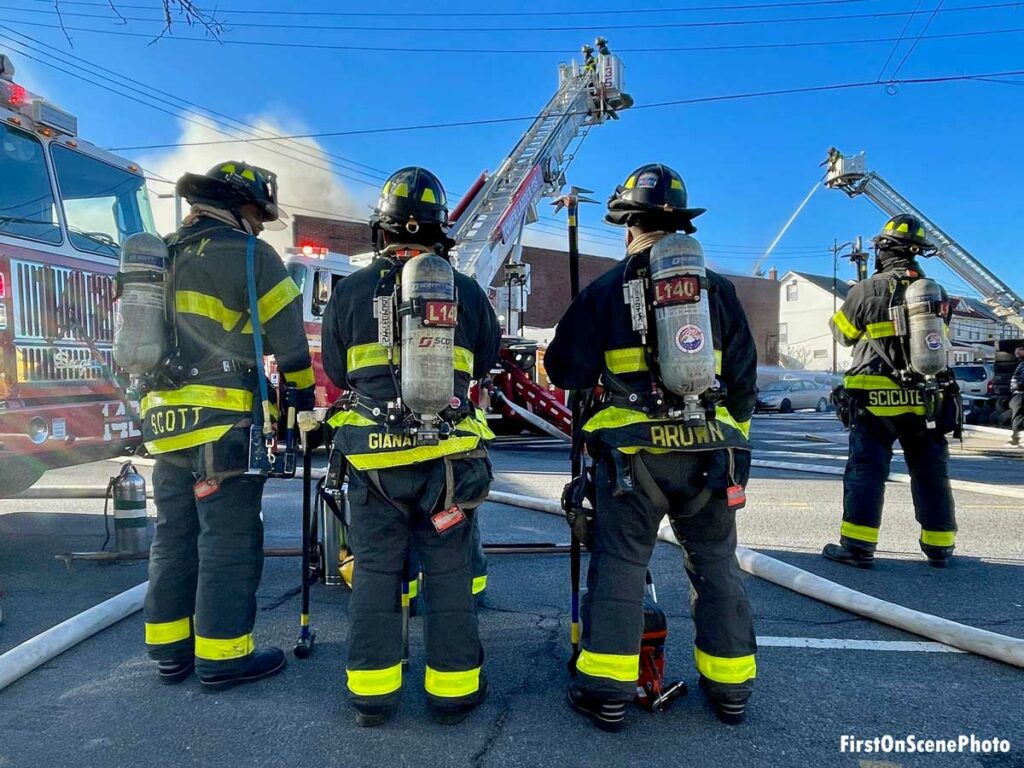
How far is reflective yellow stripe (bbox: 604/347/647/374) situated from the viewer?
2.48 metres

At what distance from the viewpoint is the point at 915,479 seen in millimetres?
4172

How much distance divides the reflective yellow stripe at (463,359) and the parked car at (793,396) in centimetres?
2234

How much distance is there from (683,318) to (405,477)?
3.75 feet

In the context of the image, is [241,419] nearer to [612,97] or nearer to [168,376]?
[168,376]

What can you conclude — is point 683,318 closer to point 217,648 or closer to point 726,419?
point 726,419

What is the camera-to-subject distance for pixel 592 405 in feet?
8.91

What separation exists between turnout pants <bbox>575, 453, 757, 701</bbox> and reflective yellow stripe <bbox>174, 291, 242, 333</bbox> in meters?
1.67

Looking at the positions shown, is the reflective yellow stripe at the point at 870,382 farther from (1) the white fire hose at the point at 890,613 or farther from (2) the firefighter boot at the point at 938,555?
(1) the white fire hose at the point at 890,613

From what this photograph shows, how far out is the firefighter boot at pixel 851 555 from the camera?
412 cm

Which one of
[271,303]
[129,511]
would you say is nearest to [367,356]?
[271,303]

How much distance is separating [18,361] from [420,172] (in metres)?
3.26

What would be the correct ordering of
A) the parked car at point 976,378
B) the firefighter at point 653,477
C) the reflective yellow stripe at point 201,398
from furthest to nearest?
the parked car at point 976,378 < the reflective yellow stripe at point 201,398 < the firefighter at point 653,477

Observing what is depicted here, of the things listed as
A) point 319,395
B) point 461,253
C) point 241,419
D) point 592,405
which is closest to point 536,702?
point 592,405

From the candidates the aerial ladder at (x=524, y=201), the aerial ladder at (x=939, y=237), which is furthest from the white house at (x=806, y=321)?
the aerial ladder at (x=524, y=201)
